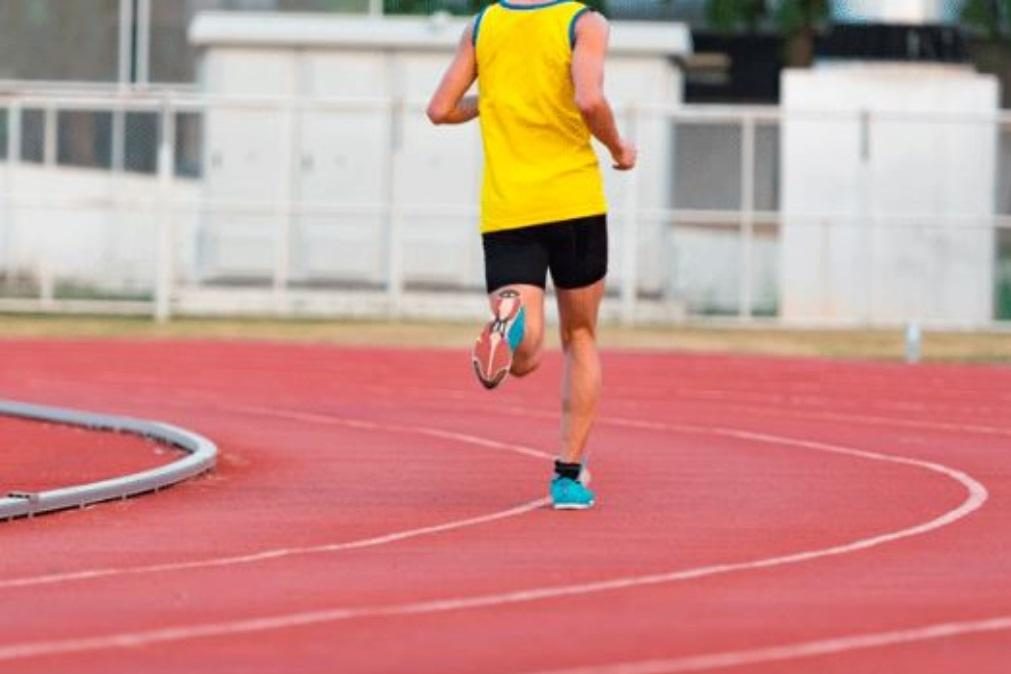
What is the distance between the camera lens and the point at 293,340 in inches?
1148

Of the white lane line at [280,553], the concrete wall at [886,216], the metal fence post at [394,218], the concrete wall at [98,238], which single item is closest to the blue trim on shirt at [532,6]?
the white lane line at [280,553]

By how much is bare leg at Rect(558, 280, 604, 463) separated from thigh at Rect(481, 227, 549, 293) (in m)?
0.17

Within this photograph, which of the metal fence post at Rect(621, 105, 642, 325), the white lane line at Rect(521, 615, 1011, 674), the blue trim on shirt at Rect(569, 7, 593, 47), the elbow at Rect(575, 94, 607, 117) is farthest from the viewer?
the metal fence post at Rect(621, 105, 642, 325)

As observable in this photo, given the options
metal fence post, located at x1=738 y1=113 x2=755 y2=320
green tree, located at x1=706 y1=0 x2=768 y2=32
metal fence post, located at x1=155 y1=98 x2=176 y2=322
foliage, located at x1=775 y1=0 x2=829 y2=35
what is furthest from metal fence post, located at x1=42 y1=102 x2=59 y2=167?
foliage, located at x1=775 y1=0 x2=829 y2=35

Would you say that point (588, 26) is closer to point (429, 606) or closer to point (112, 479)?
point (112, 479)

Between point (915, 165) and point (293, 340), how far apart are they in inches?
316

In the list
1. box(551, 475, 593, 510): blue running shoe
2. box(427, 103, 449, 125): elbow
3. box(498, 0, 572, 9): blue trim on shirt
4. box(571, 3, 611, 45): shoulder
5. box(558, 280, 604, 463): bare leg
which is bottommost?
box(551, 475, 593, 510): blue running shoe

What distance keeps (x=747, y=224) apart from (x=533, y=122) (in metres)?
21.4

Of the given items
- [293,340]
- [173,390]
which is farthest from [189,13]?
[173,390]

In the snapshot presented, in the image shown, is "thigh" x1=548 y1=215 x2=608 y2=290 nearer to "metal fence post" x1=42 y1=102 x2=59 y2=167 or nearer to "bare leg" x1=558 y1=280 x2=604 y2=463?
"bare leg" x1=558 y1=280 x2=604 y2=463

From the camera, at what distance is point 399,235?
33531 millimetres

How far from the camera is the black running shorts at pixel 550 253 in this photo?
479 inches

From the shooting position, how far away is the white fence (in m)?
33.6

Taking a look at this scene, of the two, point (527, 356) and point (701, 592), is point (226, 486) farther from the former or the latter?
point (701, 592)
